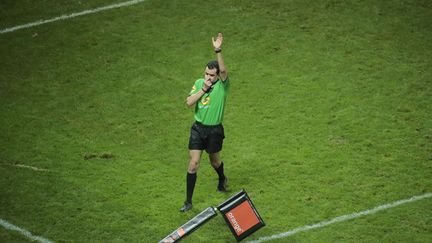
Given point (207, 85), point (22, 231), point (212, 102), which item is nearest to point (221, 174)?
point (212, 102)

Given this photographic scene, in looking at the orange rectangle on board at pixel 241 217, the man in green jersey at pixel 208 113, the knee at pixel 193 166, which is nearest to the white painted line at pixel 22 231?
the man in green jersey at pixel 208 113

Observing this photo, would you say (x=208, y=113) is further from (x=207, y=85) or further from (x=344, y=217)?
(x=344, y=217)

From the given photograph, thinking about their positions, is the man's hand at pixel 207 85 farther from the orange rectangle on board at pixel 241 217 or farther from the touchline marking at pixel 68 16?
the touchline marking at pixel 68 16

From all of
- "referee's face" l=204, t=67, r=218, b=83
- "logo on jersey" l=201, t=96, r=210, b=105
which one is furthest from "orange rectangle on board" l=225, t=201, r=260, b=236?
"referee's face" l=204, t=67, r=218, b=83

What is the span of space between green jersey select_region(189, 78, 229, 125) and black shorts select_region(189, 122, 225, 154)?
88mm

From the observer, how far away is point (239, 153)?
11227 millimetres

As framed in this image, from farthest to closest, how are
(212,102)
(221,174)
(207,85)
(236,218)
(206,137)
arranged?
(221,174)
(206,137)
(212,102)
(207,85)
(236,218)

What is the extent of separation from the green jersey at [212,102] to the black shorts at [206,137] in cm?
9

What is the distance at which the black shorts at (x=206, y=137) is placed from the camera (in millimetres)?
9641

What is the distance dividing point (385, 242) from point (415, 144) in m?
2.61

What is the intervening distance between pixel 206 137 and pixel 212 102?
0.51m

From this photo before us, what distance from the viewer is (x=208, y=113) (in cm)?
959

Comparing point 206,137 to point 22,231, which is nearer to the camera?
point 22,231

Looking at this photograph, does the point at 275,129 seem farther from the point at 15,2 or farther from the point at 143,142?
the point at 15,2
